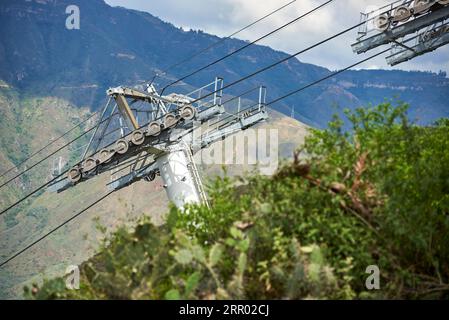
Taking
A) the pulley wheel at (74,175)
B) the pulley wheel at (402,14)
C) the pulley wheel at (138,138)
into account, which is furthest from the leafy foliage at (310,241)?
the pulley wheel at (74,175)

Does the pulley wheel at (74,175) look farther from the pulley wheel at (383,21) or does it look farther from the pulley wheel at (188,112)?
the pulley wheel at (383,21)

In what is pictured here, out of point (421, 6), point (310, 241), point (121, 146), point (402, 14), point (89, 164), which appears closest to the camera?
point (310, 241)

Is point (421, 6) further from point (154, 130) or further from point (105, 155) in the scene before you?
point (105, 155)

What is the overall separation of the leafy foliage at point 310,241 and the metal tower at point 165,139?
1550cm

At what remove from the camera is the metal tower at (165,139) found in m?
28.3

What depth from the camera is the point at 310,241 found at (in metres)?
10.5

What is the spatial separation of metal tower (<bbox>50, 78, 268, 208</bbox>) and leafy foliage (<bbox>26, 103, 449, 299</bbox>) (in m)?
15.5

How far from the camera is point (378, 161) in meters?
11.2

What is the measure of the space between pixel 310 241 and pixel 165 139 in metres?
18.6

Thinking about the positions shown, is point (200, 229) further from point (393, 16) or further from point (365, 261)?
point (393, 16)

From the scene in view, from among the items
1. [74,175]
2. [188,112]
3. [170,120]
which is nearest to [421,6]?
[188,112]

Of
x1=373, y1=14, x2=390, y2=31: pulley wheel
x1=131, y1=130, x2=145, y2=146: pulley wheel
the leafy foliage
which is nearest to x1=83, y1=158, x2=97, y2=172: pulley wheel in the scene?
x1=131, y1=130, x2=145, y2=146: pulley wheel

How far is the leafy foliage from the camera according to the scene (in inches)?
380
